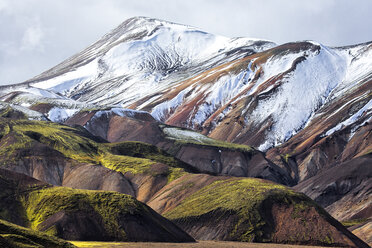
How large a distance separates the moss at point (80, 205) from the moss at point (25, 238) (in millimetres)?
26484

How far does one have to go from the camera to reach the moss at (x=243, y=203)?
95519 millimetres

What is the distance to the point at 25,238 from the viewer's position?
58.0 meters

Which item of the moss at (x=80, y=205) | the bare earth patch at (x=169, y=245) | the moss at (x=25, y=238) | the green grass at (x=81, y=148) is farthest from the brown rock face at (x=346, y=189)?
the moss at (x=25, y=238)

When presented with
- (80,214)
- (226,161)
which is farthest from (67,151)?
(226,161)

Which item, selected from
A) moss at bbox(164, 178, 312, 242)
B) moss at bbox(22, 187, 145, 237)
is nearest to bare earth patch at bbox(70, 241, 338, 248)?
moss at bbox(164, 178, 312, 242)

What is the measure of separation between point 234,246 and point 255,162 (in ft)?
356

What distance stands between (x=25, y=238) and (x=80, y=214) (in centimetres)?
2982

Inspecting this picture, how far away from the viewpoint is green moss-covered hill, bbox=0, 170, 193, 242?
8569cm

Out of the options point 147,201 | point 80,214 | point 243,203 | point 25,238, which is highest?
point 25,238

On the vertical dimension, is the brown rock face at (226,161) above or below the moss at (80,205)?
below

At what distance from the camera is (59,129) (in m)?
158

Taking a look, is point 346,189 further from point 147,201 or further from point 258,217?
point 258,217

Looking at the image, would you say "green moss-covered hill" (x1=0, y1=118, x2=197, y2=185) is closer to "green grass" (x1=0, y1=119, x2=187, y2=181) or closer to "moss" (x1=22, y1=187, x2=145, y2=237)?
"green grass" (x1=0, y1=119, x2=187, y2=181)

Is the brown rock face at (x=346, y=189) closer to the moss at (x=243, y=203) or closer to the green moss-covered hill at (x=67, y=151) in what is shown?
the green moss-covered hill at (x=67, y=151)
